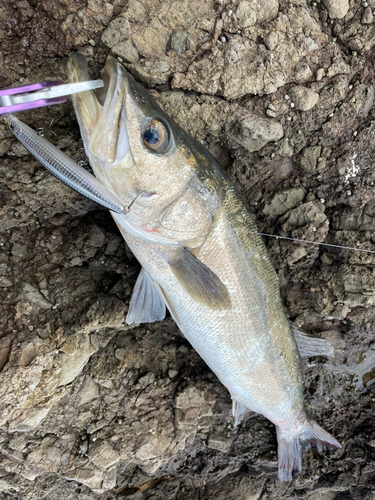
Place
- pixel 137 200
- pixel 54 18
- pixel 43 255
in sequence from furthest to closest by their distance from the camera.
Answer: pixel 43 255 < pixel 54 18 < pixel 137 200

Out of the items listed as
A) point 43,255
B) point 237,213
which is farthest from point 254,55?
point 43,255

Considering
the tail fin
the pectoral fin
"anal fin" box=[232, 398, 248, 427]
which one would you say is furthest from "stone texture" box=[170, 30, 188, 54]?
the tail fin

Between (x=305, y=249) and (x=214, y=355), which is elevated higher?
(x=305, y=249)

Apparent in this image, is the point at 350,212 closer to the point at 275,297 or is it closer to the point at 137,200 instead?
the point at 275,297

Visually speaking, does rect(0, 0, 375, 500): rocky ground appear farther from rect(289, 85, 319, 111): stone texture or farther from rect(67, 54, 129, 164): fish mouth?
rect(67, 54, 129, 164): fish mouth

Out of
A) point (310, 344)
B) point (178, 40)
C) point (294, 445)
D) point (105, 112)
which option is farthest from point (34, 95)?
point (294, 445)

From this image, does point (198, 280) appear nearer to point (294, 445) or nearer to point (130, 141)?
point (130, 141)
